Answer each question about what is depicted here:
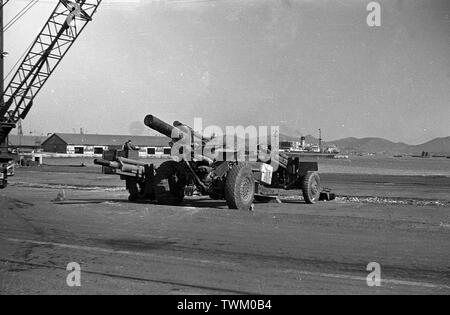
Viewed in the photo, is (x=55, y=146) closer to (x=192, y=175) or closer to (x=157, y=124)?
(x=192, y=175)

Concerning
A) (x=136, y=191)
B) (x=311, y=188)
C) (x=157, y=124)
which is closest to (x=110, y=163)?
(x=136, y=191)

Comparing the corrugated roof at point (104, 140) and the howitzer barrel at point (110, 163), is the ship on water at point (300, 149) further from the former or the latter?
the corrugated roof at point (104, 140)

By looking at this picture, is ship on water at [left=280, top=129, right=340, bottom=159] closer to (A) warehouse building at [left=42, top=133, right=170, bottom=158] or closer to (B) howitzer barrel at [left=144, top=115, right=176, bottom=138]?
(B) howitzer barrel at [left=144, top=115, right=176, bottom=138]

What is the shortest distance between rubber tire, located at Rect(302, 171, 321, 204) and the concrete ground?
224 inches

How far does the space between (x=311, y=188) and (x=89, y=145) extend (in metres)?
94.3

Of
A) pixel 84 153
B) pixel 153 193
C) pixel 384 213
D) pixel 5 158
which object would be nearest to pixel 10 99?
pixel 5 158

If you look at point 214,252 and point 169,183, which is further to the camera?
point 169,183

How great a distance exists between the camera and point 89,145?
345 ft

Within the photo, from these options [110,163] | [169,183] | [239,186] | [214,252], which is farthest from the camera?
[169,183]

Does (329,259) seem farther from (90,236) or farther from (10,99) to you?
(10,99)

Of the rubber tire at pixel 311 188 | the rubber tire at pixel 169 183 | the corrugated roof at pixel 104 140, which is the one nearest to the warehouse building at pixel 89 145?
the corrugated roof at pixel 104 140

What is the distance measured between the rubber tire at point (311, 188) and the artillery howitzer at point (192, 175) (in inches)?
61.2

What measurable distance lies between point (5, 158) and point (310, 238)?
21865 millimetres

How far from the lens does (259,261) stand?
658 cm
